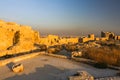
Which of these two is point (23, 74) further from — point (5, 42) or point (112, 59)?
point (5, 42)

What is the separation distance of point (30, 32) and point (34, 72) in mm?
20740

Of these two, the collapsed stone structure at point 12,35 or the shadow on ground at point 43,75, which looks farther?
the collapsed stone structure at point 12,35

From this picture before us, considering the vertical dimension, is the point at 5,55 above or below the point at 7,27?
below

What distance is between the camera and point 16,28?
28203 mm

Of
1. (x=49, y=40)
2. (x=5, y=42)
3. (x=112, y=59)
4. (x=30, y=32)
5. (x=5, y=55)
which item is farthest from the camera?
(x=49, y=40)

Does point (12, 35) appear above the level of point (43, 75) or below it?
above

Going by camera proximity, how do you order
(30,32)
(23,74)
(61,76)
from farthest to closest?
(30,32) → (23,74) → (61,76)

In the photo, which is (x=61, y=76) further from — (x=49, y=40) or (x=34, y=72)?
(x=49, y=40)

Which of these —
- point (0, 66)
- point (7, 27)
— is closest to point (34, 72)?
point (0, 66)

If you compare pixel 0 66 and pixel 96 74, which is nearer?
pixel 96 74

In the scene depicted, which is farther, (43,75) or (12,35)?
(12,35)

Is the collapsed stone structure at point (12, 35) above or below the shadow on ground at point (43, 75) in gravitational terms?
above

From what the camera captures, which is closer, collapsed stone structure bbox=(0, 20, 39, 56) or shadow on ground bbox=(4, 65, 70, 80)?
shadow on ground bbox=(4, 65, 70, 80)

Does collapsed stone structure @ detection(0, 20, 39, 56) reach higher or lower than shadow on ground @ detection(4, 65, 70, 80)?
higher
